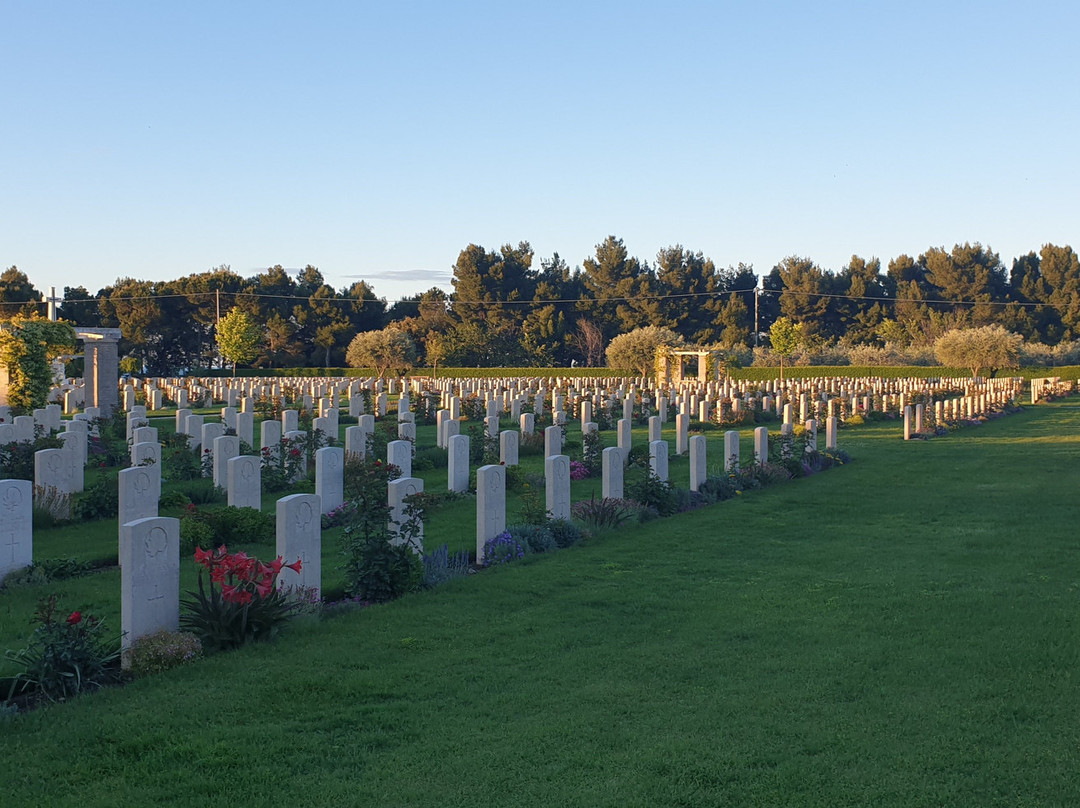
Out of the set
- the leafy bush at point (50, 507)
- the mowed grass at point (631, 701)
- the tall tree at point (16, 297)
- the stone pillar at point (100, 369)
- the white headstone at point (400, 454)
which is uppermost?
the tall tree at point (16, 297)

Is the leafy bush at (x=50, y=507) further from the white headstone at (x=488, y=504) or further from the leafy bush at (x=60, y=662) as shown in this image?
the leafy bush at (x=60, y=662)

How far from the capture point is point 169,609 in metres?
6.20

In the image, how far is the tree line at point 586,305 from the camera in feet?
244

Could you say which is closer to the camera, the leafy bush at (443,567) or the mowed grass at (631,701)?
the mowed grass at (631,701)

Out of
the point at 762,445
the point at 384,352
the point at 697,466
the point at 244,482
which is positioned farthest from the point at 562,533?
the point at 384,352

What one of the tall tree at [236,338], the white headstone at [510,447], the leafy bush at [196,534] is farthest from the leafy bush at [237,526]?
the tall tree at [236,338]

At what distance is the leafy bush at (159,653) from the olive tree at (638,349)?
2147 inches

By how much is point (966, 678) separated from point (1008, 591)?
2419mm

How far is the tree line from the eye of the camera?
74.4 meters

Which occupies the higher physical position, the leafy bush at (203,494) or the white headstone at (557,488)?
the white headstone at (557,488)

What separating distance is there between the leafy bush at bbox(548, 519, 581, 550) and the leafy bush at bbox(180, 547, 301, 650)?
3924mm

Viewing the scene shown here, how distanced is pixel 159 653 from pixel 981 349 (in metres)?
57.2

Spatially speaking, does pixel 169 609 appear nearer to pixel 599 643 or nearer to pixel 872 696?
pixel 599 643

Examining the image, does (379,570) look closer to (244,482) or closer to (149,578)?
(149,578)
